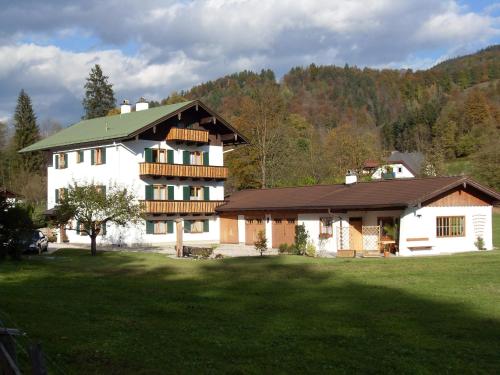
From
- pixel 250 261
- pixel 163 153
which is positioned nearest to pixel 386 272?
pixel 250 261

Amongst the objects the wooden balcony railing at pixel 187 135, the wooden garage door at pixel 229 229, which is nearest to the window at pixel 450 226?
the wooden garage door at pixel 229 229

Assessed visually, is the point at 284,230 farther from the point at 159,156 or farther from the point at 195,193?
the point at 159,156

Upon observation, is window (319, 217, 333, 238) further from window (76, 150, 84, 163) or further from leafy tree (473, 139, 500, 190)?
leafy tree (473, 139, 500, 190)

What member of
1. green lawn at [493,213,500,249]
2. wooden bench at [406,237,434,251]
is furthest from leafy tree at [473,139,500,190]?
wooden bench at [406,237,434,251]

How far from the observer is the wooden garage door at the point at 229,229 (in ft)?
150

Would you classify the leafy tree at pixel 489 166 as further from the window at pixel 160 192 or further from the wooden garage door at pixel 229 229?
the window at pixel 160 192

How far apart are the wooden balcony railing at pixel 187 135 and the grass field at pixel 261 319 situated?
22.2 metres

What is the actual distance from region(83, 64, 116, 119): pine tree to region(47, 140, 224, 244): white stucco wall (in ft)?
127

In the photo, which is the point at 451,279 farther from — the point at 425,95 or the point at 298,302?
the point at 425,95

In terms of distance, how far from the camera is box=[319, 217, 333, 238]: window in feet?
121

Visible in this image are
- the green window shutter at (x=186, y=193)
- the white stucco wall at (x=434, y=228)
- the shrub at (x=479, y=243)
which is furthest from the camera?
the green window shutter at (x=186, y=193)

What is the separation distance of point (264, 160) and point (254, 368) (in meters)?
51.1

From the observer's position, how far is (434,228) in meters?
34.0

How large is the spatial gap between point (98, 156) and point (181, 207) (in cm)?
686
